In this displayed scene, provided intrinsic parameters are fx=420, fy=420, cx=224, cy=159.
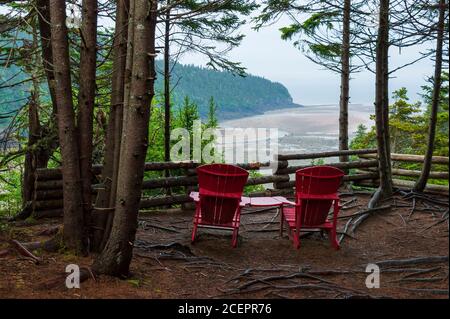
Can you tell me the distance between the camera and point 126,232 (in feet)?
13.5

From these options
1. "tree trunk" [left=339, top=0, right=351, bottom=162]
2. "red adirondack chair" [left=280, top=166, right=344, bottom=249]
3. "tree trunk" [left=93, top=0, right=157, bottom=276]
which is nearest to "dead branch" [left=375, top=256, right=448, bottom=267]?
"red adirondack chair" [left=280, top=166, right=344, bottom=249]

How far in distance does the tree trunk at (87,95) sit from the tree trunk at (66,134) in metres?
0.10

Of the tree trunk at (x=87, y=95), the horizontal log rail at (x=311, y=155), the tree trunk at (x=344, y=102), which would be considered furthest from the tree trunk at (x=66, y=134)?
the tree trunk at (x=344, y=102)

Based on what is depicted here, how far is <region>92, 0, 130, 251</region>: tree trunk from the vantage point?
15.7 ft

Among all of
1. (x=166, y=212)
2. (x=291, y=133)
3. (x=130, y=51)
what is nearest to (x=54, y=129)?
(x=166, y=212)

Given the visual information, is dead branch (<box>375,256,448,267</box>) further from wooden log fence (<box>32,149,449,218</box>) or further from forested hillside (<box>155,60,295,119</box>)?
forested hillside (<box>155,60,295,119</box>)

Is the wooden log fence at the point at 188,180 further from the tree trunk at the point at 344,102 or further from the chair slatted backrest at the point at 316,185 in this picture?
the chair slatted backrest at the point at 316,185

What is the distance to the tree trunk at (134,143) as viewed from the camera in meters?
3.93

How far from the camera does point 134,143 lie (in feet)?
13.1

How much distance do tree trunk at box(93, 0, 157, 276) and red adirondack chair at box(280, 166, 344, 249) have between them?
2.75 metres

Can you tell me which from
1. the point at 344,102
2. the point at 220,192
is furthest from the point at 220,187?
the point at 344,102

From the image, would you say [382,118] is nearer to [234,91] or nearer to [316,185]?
[316,185]
